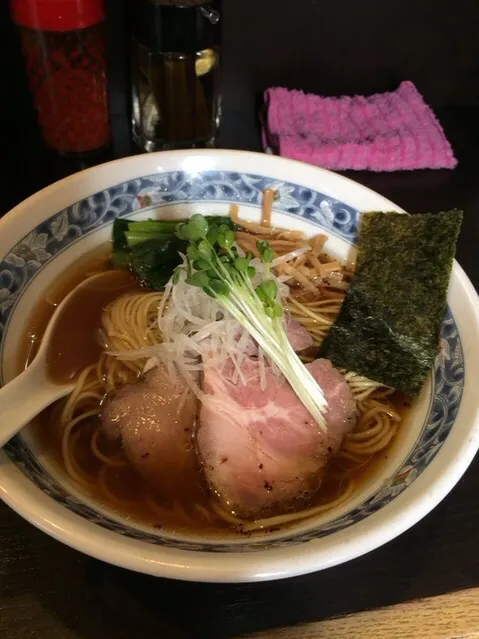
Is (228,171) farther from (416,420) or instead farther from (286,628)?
(286,628)

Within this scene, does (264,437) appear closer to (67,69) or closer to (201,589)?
(201,589)

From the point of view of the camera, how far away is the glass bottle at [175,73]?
1489 millimetres

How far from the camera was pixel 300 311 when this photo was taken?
1.36 metres

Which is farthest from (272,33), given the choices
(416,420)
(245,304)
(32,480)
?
(32,480)

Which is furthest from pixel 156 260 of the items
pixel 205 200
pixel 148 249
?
pixel 205 200

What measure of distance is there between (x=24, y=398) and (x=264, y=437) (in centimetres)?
43

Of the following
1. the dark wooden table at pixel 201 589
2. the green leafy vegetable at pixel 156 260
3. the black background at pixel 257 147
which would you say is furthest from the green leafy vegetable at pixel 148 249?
the dark wooden table at pixel 201 589

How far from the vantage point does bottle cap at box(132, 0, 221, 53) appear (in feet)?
4.79

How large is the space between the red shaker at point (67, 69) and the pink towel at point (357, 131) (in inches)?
21.5

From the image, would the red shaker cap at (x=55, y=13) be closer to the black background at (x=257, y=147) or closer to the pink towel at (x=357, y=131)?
the black background at (x=257, y=147)

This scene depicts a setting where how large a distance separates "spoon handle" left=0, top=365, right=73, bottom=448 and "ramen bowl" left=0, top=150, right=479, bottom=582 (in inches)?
1.2

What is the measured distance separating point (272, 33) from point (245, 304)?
1.14m

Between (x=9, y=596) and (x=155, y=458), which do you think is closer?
(x=9, y=596)

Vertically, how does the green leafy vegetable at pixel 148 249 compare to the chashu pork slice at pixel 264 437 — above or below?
above
